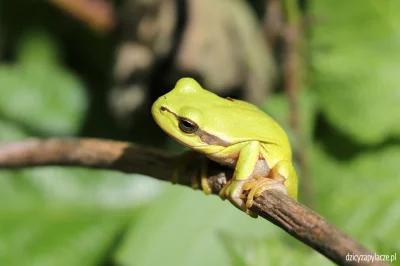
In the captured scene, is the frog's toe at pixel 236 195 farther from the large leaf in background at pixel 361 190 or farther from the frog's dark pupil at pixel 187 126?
the large leaf in background at pixel 361 190

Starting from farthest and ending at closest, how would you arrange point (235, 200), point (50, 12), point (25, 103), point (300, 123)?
1. point (50, 12)
2. point (25, 103)
3. point (300, 123)
4. point (235, 200)

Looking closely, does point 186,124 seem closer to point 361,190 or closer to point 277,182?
point 277,182

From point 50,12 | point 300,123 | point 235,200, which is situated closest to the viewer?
point 235,200

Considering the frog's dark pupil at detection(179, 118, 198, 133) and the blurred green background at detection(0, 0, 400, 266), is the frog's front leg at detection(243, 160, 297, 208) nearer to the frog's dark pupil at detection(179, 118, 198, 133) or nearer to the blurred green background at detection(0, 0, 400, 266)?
the frog's dark pupil at detection(179, 118, 198, 133)

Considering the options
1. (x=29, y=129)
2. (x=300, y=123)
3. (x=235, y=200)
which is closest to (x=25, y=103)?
(x=29, y=129)

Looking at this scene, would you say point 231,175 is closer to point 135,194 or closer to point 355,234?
point 355,234

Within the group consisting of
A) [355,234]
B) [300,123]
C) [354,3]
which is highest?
[354,3]

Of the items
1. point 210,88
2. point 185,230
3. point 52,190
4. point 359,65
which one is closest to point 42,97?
point 52,190
